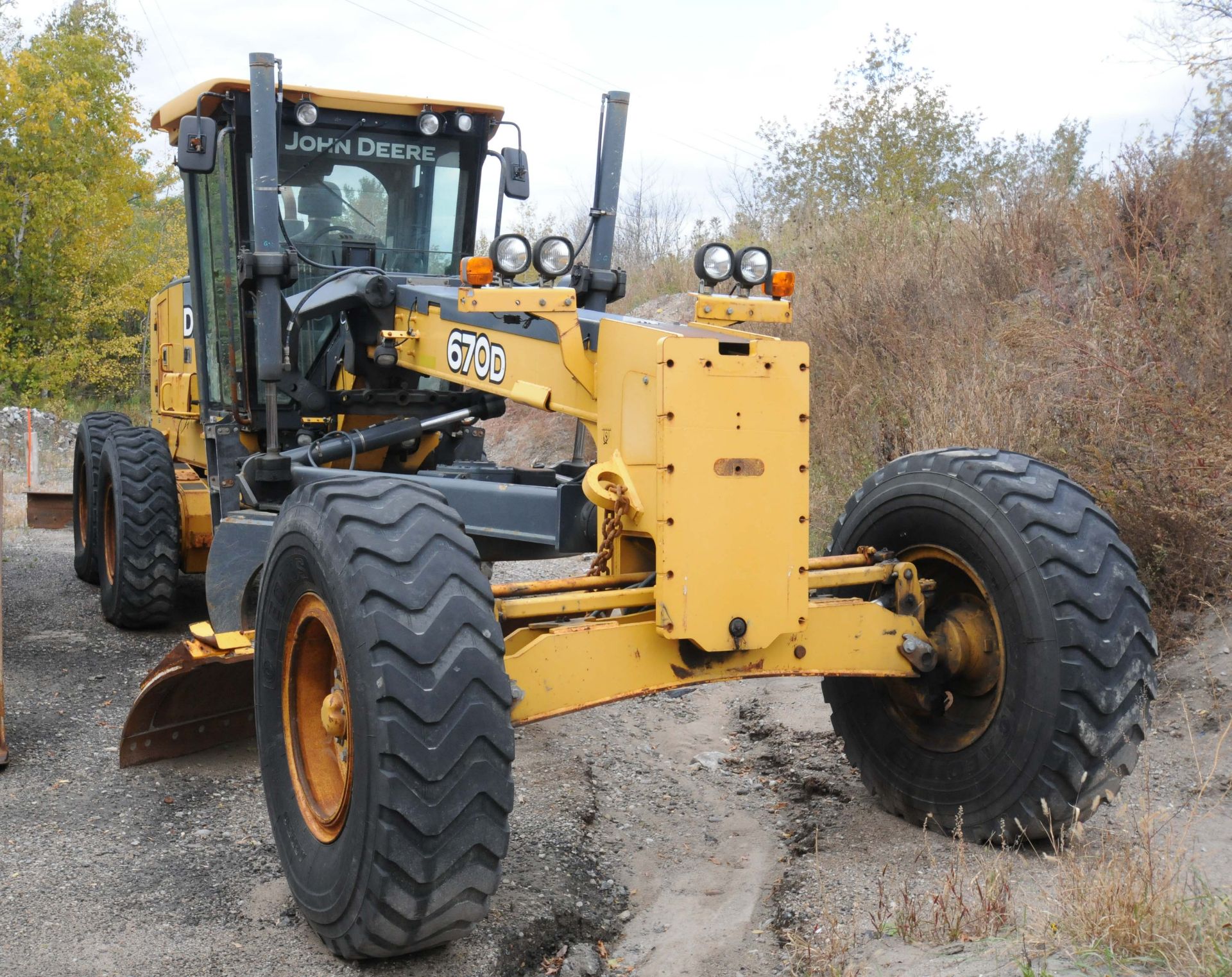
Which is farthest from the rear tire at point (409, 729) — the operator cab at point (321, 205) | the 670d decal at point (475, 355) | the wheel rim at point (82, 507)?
the wheel rim at point (82, 507)

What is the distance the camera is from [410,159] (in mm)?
6684

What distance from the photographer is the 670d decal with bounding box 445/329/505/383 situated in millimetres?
4934

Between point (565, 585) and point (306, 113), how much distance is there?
3.48 meters

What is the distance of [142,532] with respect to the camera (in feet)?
23.8

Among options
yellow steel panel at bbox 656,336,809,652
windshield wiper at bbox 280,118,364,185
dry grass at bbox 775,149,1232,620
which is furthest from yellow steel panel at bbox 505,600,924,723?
windshield wiper at bbox 280,118,364,185

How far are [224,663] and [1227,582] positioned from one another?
4619mm

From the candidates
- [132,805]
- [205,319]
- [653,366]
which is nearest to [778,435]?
[653,366]

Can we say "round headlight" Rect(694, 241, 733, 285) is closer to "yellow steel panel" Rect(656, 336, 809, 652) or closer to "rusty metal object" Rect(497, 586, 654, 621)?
"yellow steel panel" Rect(656, 336, 809, 652)

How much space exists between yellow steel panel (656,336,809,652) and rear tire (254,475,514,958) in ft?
2.19

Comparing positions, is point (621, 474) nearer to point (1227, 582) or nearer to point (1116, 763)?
point (1116, 763)

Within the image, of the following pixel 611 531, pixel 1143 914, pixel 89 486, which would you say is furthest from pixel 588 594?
pixel 89 486

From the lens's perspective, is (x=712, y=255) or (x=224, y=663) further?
(x=224, y=663)

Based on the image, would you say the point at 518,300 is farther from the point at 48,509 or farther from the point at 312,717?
the point at 48,509

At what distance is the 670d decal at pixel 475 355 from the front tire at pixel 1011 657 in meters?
1.64
